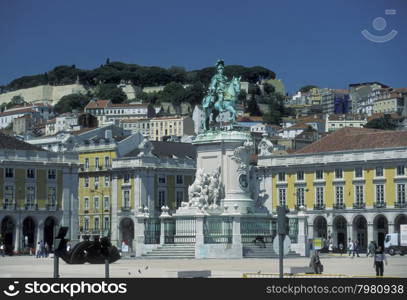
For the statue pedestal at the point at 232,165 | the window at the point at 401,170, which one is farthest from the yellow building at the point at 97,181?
the statue pedestal at the point at 232,165

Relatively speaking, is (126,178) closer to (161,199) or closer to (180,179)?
(161,199)

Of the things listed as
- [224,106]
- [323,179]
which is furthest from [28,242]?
[224,106]

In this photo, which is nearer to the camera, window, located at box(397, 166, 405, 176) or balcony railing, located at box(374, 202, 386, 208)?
window, located at box(397, 166, 405, 176)

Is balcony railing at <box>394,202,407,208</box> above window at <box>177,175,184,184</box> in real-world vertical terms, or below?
below

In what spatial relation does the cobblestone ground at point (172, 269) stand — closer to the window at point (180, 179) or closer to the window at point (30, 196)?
the window at point (30, 196)

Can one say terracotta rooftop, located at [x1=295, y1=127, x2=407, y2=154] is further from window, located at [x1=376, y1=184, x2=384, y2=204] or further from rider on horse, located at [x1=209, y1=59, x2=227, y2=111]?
rider on horse, located at [x1=209, y1=59, x2=227, y2=111]

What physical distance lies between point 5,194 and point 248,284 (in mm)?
60191

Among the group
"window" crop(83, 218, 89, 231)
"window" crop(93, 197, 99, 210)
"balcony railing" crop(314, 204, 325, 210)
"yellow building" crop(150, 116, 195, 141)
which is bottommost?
"window" crop(83, 218, 89, 231)

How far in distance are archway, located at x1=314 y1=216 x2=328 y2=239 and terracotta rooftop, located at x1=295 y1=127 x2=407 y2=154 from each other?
5.29 meters

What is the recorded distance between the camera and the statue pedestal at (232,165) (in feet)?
180

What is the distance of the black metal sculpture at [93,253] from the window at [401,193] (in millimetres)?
54101

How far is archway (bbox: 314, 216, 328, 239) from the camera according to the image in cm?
8544

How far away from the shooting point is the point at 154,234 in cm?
5756

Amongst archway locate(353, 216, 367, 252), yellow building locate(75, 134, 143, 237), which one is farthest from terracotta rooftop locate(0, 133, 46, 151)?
archway locate(353, 216, 367, 252)
